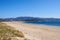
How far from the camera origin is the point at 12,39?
8969 millimetres

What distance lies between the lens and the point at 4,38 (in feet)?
29.3

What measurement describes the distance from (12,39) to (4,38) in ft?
1.63

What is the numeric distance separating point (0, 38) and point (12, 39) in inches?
29.2

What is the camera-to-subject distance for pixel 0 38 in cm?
891

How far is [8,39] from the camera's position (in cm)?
885

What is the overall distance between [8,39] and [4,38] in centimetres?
27

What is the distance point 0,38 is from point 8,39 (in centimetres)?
51

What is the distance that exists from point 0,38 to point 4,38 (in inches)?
9.7
